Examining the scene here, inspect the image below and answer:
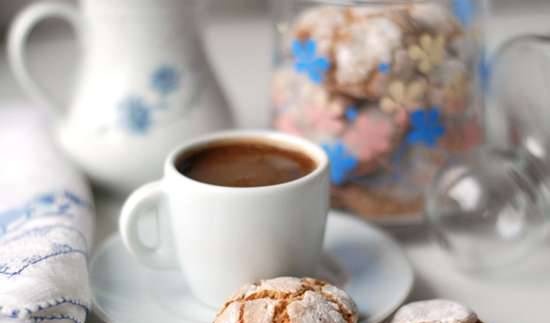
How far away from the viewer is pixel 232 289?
569mm

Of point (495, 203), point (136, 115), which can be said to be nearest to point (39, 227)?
point (136, 115)

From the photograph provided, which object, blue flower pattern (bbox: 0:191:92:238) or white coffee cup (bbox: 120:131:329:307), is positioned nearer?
white coffee cup (bbox: 120:131:329:307)

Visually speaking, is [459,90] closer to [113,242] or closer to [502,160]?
[502,160]

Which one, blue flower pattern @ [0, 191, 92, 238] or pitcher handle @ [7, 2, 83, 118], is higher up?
pitcher handle @ [7, 2, 83, 118]

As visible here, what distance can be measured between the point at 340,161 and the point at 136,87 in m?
0.22

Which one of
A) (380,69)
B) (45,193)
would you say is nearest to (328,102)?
(380,69)

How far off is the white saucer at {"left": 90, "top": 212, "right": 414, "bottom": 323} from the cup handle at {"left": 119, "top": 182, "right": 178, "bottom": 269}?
0.02m

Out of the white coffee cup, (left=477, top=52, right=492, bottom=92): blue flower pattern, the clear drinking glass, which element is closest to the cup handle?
the white coffee cup

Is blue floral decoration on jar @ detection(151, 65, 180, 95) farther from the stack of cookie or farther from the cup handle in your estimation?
the stack of cookie

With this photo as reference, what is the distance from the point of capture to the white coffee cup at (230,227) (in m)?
0.54

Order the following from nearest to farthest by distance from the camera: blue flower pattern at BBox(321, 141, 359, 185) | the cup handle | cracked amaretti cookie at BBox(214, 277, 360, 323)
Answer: cracked amaretti cookie at BBox(214, 277, 360, 323), the cup handle, blue flower pattern at BBox(321, 141, 359, 185)

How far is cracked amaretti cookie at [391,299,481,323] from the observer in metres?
0.50

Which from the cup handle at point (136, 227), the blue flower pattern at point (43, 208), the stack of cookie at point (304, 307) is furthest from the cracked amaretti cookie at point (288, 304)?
the blue flower pattern at point (43, 208)

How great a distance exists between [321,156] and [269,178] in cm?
5
